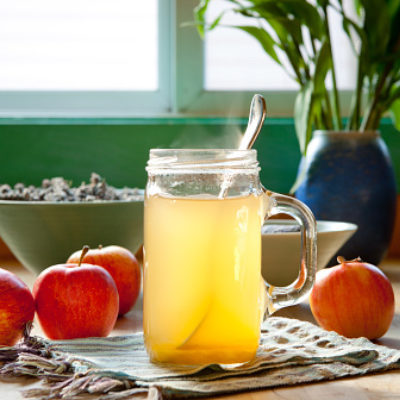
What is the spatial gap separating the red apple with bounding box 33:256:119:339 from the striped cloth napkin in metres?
0.04

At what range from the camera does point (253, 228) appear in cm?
65

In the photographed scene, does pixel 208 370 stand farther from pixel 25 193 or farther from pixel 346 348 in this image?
pixel 25 193

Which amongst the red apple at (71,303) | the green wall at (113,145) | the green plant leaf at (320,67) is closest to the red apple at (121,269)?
the red apple at (71,303)

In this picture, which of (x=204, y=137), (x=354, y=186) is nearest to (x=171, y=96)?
(x=204, y=137)

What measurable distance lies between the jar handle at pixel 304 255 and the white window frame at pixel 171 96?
1.11m

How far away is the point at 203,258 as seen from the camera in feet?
2.06

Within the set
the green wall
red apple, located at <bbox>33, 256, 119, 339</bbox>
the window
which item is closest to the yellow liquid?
red apple, located at <bbox>33, 256, 119, 339</bbox>

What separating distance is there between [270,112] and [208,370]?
1.27 metres

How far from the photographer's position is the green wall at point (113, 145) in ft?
5.47

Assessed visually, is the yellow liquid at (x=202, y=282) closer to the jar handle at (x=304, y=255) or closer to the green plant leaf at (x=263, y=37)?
the jar handle at (x=304, y=255)

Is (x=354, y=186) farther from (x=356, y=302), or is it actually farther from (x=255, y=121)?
(x=255, y=121)

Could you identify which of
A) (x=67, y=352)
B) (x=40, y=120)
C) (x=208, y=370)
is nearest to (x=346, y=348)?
(x=208, y=370)

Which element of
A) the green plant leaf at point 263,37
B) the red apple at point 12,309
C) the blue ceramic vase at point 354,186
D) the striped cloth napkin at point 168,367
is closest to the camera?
the striped cloth napkin at point 168,367

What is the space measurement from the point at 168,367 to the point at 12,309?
0.65 feet
